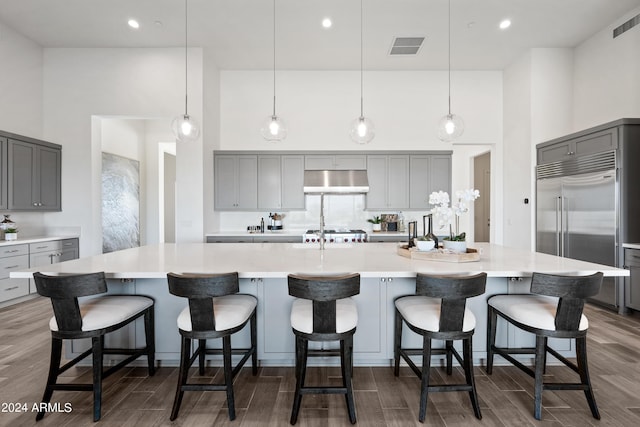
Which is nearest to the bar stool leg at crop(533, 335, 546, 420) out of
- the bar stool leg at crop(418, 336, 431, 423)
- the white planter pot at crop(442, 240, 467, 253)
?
the bar stool leg at crop(418, 336, 431, 423)

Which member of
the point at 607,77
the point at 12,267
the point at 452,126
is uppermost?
the point at 607,77

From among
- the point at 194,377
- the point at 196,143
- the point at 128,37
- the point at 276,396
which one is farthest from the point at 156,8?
the point at 276,396

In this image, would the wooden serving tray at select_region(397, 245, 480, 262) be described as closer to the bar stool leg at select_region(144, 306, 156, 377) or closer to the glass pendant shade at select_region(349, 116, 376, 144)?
the glass pendant shade at select_region(349, 116, 376, 144)

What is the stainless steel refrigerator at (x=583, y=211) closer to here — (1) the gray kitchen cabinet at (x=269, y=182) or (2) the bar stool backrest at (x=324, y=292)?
(2) the bar stool backrest at (x=324, y=292)

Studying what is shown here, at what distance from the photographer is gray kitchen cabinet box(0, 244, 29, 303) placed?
4.11m

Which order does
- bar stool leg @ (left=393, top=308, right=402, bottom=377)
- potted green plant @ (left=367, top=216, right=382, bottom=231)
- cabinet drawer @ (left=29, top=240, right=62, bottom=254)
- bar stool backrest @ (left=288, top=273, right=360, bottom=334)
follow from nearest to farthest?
bar stool backrest @ (left=288, top=273, right=360, bottom=334)
bar stool leg @ (left=393, top=308, right=402, bottom=377)
cabinet drawer @ (left=29, top=240, right=62, bottom=254)
potted green plant @ (left=367, top=216, right=382, bottom=231)

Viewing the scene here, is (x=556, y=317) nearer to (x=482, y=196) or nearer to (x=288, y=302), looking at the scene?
(x=288, y=302)

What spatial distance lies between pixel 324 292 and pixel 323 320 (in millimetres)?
196

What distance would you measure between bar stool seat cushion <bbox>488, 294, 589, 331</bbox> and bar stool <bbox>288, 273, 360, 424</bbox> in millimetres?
1044

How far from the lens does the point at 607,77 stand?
4730 mm

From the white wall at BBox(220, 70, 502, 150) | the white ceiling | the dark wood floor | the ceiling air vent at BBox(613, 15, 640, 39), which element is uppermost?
A: the white ceiling

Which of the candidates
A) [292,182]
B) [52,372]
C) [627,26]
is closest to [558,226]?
[627,26]

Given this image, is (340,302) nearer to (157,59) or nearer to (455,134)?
(455,134)

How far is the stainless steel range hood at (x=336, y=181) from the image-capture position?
566cm
